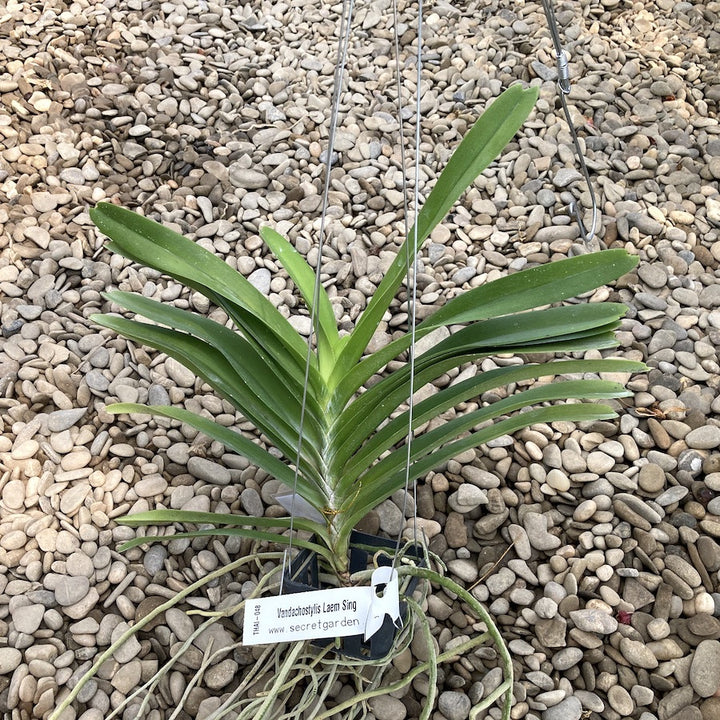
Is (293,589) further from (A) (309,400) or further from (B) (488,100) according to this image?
(B) (488,100)

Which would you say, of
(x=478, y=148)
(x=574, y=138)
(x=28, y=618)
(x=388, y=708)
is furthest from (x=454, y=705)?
(x=574, y=138)

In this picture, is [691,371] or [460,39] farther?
[460,39]

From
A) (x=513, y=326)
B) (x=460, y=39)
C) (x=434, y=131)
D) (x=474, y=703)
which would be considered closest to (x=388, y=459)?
(x=513, y=326)

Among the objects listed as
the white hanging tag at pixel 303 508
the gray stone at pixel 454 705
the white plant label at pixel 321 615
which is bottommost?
the gray stone at pixel 454 705

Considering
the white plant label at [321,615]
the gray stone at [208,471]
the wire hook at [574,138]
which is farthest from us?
the wire hook at [574,138]

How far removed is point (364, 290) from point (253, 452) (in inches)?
22.5

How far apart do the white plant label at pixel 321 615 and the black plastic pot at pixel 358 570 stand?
89mm

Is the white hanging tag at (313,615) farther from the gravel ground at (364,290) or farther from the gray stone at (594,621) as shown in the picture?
the gray stone at (594,621)

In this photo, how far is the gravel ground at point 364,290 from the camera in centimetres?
114

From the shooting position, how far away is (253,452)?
1.08 metres

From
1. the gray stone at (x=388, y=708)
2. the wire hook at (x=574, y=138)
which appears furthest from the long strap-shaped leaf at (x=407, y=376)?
the wire hook at (x=574, y=138)

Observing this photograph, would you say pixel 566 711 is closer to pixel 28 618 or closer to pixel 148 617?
pixel 148 617

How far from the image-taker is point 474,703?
108cm

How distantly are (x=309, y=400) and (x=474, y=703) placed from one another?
1.61 ft
